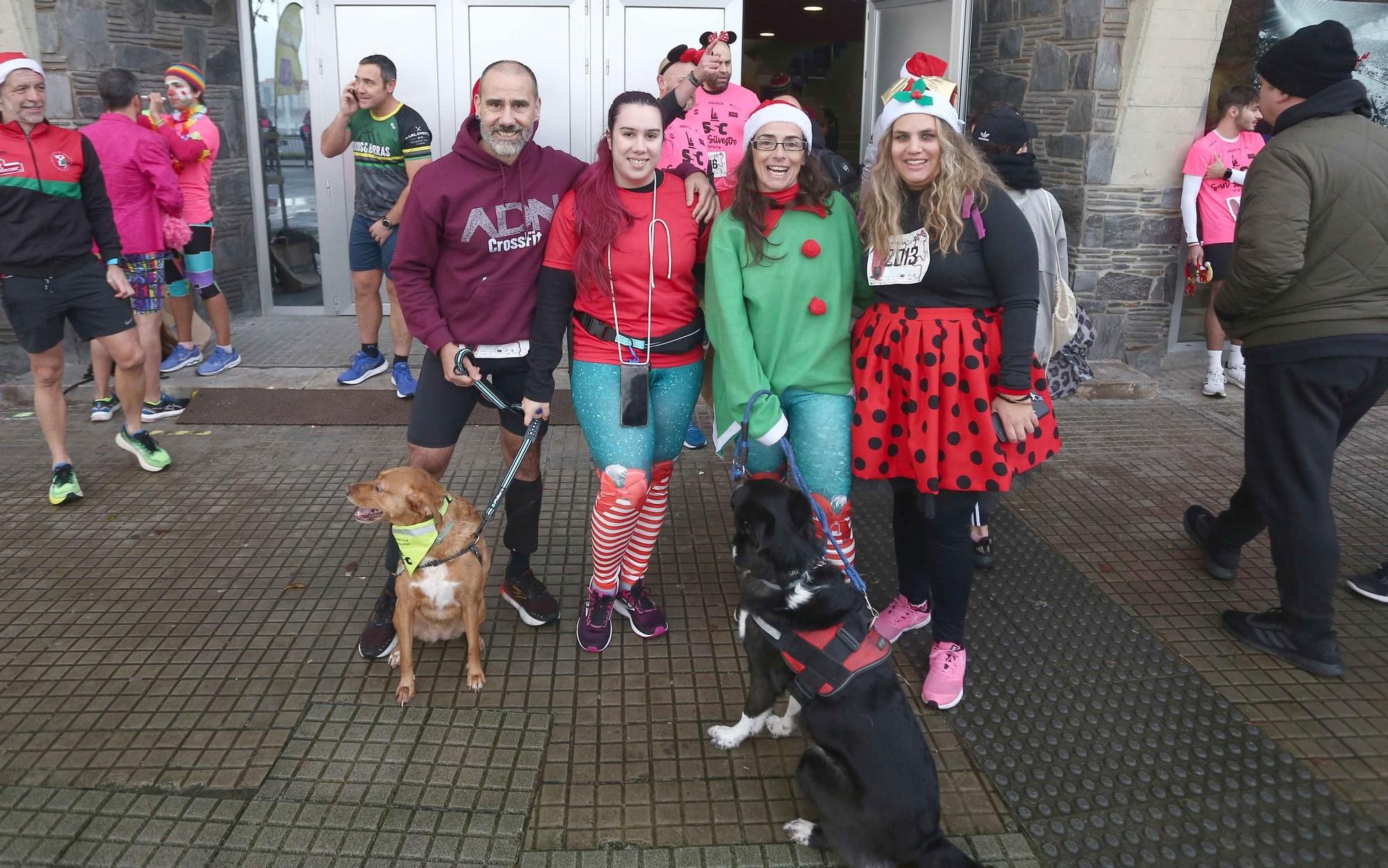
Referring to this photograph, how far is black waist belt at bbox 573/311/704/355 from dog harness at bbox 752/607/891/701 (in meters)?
1.14

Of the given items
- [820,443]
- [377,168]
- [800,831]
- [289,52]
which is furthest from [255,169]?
[800,831]

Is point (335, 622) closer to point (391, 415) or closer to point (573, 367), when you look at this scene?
point (573, 367)

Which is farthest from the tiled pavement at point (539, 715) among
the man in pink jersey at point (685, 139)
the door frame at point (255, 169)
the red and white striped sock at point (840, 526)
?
the door frame at point (255, 169)

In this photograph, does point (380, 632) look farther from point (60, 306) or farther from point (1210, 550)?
point (1210, 550)

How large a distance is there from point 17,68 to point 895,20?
6.13 meters

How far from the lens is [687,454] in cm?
588

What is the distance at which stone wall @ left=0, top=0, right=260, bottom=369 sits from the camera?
6.51 meters

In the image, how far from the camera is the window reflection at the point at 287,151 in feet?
25.5

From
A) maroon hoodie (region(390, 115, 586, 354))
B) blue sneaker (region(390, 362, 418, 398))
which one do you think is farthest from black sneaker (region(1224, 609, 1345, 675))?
blue sneaker (region(390, 362, 418, 398))

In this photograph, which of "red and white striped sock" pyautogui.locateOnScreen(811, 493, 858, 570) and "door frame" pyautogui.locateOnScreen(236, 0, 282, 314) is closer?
"red and white striped sock" pyautogui.locateOnScreen(811, 493, 858, 570)

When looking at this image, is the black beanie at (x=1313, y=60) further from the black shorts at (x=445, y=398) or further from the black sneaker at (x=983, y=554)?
the black shorts at (x=445, y=398)

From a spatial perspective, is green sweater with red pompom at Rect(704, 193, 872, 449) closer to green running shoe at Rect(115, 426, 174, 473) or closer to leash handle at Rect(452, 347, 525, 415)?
leash handle at Rect(452, 347, 525, 415)

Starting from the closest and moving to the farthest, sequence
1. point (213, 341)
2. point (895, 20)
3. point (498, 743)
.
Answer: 1. point (498, 743)
2. point (213, 341)
3. point (895, 20)

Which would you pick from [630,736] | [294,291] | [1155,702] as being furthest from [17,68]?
[1155,702]
